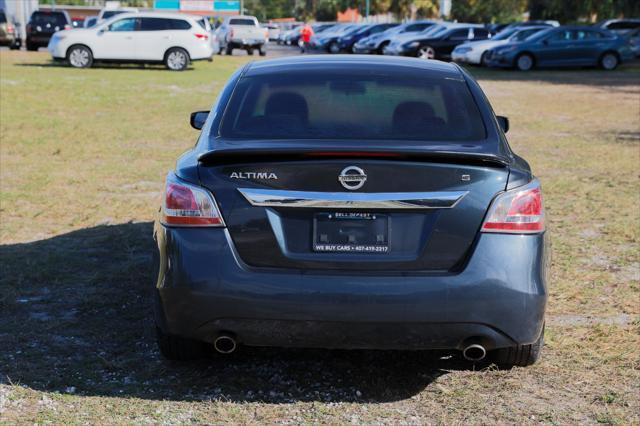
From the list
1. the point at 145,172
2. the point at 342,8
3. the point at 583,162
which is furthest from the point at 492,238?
the point at 342,8

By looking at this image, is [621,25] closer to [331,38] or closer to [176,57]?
[331,38]

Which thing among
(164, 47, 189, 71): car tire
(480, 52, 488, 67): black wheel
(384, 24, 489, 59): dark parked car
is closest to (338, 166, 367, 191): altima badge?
(164, 47, 189, 71): car tire

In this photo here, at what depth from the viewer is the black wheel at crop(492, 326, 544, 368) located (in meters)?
4.43

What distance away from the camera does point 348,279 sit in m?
3.95

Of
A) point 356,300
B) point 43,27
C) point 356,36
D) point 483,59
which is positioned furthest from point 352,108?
point 356,36

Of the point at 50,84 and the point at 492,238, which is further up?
the point at 492,238

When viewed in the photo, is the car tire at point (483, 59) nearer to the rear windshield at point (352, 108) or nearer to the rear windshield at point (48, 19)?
the rear windshield at point (48, 19)

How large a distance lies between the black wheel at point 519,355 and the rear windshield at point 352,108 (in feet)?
3.28

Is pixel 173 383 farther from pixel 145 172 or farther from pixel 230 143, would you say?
pixel 145 172

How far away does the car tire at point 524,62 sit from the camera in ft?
109

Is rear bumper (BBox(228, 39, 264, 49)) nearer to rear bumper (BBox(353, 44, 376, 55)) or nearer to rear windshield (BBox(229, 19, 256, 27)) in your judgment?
rear windshield (BBox(229, 19, 256, 27))

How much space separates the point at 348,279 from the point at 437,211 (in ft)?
1.54

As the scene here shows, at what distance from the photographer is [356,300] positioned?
3.94 meters

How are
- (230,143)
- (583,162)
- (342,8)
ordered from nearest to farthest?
(230,143) < (583,162) < (342,8)
